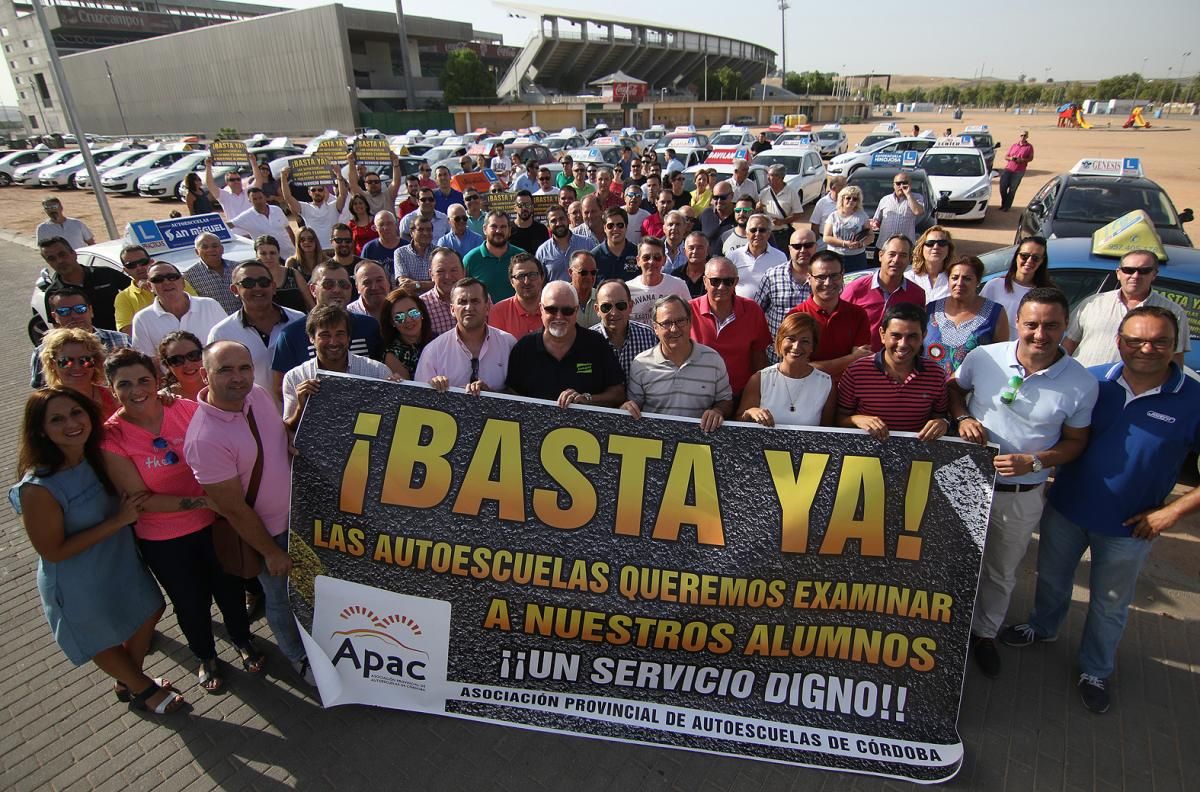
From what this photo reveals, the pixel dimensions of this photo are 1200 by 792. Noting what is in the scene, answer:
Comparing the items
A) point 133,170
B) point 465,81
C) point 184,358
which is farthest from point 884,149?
point 465,81

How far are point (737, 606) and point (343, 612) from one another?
2.03 m

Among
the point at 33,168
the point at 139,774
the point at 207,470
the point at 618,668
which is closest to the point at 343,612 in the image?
the point at 207,470

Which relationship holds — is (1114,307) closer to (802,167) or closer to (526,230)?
(526,230)

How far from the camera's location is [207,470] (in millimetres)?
2902

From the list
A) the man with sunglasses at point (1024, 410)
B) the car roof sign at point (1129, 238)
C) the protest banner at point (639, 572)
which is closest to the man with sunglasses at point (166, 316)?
the protest banner at point (639, 572)

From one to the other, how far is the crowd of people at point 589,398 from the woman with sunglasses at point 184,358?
0.02 meters

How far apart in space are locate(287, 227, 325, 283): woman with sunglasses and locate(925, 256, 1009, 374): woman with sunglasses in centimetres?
554

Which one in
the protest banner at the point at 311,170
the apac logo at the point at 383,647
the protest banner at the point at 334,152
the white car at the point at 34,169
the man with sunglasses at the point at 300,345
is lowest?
the apac logo at the point at 383,647

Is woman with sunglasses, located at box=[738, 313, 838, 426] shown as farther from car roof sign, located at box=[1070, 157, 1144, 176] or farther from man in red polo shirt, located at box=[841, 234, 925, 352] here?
car roof sign, located at box=[1070, 157, 1144, 176]

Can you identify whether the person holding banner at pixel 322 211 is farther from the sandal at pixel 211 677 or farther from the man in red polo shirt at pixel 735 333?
the man in red polo shirt at pixel 735 333

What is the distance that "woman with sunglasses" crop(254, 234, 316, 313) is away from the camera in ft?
17.9

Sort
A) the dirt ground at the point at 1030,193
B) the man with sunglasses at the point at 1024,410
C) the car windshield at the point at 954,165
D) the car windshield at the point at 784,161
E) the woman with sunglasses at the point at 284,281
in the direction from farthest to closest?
the car windshield at the point at 784,161 < the car windshield at the point at 954,165 < the dirt ground at the point at 1030,193 < the woman with sunglasses at the point at 284,281 < the man with sunglasses at the point at 1024,410

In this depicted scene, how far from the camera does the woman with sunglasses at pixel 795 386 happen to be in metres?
3.31

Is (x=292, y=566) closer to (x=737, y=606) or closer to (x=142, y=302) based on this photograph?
(x=737, y=606)
